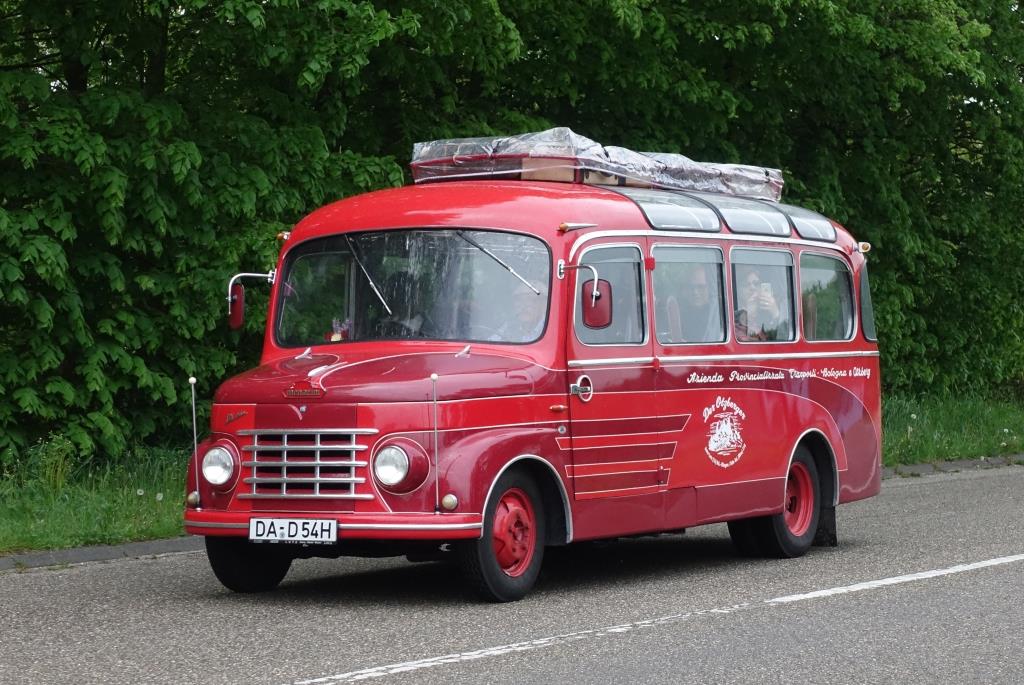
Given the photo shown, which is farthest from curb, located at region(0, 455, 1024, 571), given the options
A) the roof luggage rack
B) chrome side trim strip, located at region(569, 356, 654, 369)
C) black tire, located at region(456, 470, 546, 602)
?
chrome side trim strip, located at region(569, 356, 654, 369)

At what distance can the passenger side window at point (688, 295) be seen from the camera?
12.1 meters

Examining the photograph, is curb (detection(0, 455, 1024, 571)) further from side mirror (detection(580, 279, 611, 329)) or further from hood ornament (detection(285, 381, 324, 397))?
side mirror (detection(580, 279, 611, 329))

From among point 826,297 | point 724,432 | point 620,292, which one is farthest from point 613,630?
point 826,297

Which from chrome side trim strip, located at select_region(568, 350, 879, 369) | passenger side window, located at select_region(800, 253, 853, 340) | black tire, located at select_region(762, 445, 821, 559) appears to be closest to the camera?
chrome side trim strip, located at select_region(568, 350, 879, 369)

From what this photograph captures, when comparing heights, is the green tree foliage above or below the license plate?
above

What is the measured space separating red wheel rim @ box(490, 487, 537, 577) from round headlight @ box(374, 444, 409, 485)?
0.66m

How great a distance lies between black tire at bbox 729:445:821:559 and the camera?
1324cm

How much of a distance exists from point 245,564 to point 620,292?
2.91 m

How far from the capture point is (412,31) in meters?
15.3

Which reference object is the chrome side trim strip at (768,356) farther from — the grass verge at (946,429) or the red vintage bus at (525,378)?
the grass verge at (946,429)

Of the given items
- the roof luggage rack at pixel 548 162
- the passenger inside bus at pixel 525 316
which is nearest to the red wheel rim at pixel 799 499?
the roof luggage rack at pixel 548 162

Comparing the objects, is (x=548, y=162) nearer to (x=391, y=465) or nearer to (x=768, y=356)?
(x=768, y=356)

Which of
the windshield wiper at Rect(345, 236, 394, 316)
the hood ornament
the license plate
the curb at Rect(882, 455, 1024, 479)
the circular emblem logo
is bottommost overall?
the curb at Rect(882, 455, 1024, 479)

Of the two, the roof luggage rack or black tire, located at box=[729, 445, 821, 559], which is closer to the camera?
the roof luggage rack
